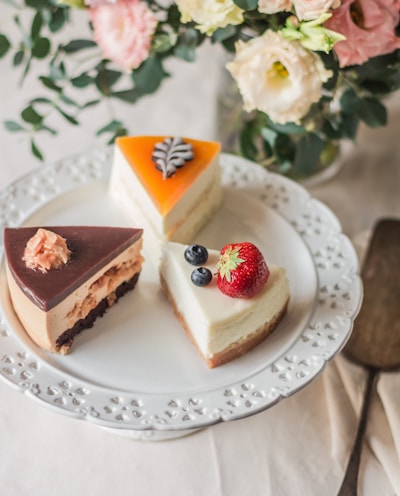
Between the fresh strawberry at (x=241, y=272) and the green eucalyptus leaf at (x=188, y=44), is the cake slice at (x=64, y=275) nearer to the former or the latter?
the fresh strawberry at (x=241, y=272)

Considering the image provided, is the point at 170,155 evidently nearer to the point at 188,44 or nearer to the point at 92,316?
the point at 188,44

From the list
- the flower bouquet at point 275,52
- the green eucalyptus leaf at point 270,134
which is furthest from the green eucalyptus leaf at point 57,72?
the green eucalyptus leaf at point 270,134

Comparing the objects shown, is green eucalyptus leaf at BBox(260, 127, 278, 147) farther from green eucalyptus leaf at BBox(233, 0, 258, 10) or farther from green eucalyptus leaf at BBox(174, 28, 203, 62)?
green eucalyptus leaf at BBox(233, 0, 258, 10)

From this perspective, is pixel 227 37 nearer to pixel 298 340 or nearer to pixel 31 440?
pixel 298 340

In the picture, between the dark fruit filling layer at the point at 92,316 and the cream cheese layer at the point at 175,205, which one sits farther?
the cream cheese layer at the point at 175,205

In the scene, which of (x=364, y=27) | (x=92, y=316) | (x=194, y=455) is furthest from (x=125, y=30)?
(x=194, y=455)

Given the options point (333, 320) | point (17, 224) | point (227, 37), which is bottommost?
point (333, 320)

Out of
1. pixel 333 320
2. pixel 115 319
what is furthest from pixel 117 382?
pixel 333 320
